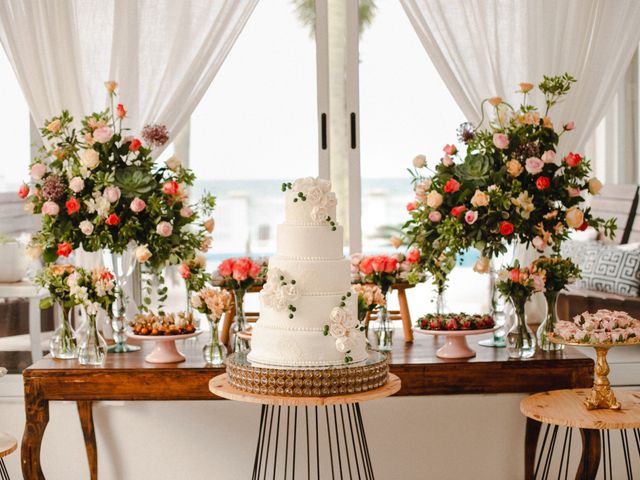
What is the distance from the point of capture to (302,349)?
2.92 meters

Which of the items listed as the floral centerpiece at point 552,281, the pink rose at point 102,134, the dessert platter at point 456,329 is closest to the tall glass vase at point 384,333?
the dessert platter at point 456,329

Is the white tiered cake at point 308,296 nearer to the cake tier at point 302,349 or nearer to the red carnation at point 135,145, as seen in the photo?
the cake tier at point 302,349

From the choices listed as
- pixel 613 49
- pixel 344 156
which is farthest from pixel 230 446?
pixel 613 49

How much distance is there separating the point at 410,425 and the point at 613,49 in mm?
1862

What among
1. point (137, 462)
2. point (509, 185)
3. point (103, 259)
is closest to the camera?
point (509, 185)

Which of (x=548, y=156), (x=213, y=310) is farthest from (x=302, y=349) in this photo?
(x=548, y=156)

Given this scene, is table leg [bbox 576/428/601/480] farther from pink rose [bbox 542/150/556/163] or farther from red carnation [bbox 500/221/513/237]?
pink rose [bbox 542/150/556/163]

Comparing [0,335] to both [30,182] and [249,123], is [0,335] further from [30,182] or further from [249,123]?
[249,123]

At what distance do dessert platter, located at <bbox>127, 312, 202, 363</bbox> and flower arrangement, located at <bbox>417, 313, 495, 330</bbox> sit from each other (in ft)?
2.77

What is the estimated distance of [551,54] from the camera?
4.31m

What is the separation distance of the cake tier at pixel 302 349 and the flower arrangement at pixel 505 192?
2.82 ft

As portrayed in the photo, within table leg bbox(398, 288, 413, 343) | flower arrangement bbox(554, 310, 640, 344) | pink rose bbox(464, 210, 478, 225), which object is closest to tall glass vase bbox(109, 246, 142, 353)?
table leg bbox(398, 288, 413, 343)

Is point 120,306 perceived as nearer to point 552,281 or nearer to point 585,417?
point 552,281

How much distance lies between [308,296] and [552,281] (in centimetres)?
113
